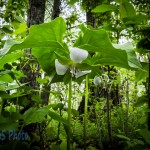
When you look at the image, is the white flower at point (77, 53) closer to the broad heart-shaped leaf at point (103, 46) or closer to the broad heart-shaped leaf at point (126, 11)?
the broad heart-shaped leaf at point (103, 46)

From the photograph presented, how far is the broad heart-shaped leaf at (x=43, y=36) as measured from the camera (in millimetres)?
591

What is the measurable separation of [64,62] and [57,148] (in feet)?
1.88

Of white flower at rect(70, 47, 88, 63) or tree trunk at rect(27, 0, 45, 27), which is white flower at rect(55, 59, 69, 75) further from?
tree trunk at rect(27, 0, 45, 27)

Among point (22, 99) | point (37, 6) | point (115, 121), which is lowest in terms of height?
point (115, 121)

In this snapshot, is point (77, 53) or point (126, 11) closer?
point (77, 53)

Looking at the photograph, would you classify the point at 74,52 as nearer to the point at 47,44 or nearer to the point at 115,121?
the point at 47,44

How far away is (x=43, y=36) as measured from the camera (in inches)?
24.1

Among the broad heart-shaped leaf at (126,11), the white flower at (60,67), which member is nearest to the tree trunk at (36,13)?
the broad heart-shaped leaf at (126,11)

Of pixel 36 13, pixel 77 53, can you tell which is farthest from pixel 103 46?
pixel 36 13

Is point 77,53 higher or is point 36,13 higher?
point 36,13

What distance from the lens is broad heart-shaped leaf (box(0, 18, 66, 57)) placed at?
0.59 metres

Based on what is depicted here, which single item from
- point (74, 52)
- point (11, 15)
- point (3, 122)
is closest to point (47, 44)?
point (74, 52)

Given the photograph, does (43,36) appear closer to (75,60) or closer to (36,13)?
(75,60)

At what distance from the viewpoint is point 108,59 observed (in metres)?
0.70
